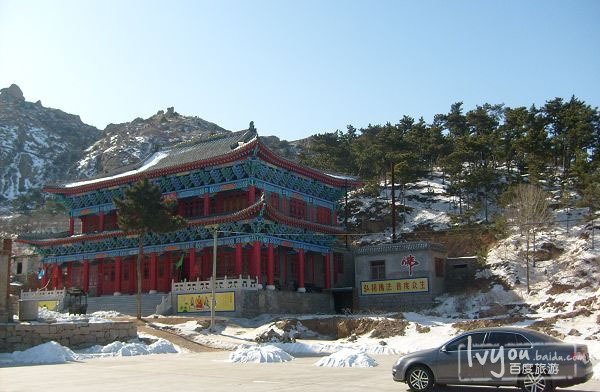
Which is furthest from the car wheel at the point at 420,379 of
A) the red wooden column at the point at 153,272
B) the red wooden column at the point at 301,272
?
the red wooden column at the point at 153,272

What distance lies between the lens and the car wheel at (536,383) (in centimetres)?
1155

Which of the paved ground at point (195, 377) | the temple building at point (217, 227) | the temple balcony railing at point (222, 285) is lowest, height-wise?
the paved ground at point (195, 377)

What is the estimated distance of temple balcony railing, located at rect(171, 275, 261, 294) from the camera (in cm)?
3619

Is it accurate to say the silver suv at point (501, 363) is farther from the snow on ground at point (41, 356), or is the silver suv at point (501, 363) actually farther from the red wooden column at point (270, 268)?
the red wooden column at point (270, 268)

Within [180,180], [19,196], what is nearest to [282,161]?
[180,180]

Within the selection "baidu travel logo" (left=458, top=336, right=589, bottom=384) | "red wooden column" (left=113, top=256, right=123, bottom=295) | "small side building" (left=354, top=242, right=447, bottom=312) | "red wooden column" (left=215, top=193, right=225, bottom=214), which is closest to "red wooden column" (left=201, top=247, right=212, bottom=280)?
"red wooden column" (left=215, top=193, right=225, bottom=214)

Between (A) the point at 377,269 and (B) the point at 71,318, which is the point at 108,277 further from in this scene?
(A) the point at 377,269

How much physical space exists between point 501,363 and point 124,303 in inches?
1306

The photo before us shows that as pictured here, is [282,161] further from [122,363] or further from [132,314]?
[122,363]

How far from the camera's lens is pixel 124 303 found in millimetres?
40906

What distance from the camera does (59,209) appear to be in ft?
308

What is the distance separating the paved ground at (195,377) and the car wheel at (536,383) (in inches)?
26.4

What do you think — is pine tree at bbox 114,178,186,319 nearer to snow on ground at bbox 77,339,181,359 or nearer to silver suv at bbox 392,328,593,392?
snow on ground at bbox 77,339,181,359

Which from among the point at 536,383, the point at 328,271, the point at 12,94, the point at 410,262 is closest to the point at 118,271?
the point at 328,271
